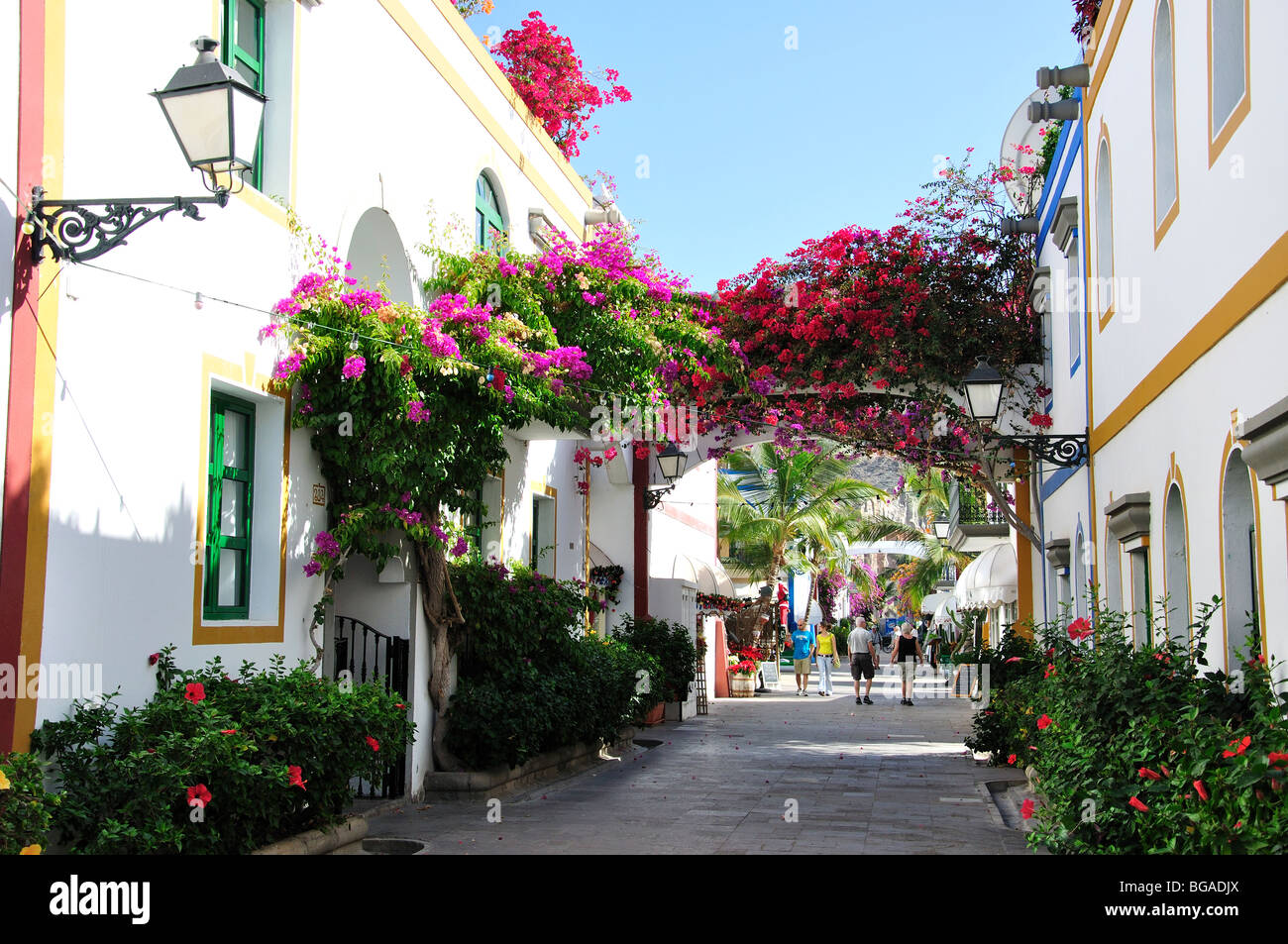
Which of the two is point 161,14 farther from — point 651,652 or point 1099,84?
point 651,652

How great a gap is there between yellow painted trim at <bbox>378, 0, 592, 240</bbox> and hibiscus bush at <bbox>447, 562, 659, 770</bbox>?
189 inches

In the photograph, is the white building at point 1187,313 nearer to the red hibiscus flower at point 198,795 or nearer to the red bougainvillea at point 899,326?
the red bougainvillea at point 899,326

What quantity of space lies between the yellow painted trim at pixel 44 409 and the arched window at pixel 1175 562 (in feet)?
21.7

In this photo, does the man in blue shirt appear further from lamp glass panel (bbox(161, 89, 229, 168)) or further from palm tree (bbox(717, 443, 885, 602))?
lamp glass panel (bbox(161, 89, 229, 168))

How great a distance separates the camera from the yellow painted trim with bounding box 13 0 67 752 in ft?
19.8

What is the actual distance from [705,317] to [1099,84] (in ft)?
21.5

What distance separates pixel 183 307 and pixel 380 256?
3971 millimetres

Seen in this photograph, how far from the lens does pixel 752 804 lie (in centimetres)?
1100

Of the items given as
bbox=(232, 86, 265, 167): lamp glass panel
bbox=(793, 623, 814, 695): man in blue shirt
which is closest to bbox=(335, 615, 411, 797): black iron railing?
bbox=(232, 86, 265, 167): lamp glass panel

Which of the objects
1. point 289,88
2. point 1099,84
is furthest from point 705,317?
point 289,88

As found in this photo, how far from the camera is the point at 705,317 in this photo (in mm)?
16344

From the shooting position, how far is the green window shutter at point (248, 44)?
8.52 meters

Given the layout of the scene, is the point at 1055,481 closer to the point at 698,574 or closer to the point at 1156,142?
the point at 1156,142

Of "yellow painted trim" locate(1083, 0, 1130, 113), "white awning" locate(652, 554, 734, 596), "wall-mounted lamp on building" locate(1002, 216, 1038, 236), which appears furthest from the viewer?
"white awning" locate(652, 554, 734, 596)
